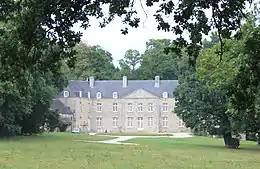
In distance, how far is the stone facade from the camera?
3465 inches

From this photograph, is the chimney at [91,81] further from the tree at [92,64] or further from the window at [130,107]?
the window at [130,107]

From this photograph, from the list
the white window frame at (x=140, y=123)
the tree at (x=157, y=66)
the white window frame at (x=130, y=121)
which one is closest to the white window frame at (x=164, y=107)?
the white window frame at (x=140, y=123)

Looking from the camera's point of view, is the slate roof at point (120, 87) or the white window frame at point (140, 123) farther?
the white window frame at point (140, 123)

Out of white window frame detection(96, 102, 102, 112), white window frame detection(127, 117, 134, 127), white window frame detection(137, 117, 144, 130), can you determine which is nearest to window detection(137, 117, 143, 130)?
white window frame detection(137, 117, 144, 130)

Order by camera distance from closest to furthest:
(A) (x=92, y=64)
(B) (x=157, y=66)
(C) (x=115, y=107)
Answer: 1. (C) (x=115, y=107)
2. (A) (x=92, y=64)
3. (B) (x=157, y=66)

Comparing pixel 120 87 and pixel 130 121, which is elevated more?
pixel 120 87

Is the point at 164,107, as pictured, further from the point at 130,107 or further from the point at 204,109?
the point at 204,109

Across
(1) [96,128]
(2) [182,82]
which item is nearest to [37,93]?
(2) [182,82]

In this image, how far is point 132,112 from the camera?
88.9 metres

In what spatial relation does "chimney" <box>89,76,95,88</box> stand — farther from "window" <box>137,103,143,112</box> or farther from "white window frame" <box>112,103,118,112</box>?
"window" <box>137,103,143,112</box>

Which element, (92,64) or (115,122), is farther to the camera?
(92,64)

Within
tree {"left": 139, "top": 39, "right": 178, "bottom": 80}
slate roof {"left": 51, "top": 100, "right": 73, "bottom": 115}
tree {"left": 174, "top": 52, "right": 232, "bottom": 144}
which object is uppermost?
tree {"left": 139, "top": 39, "right": 178, "bottom": 80}

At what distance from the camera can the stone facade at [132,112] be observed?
88000mm

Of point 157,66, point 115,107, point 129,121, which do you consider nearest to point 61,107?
point 115,107
